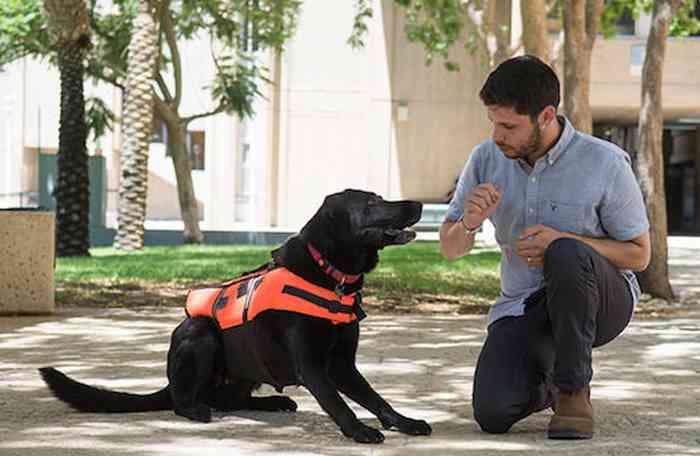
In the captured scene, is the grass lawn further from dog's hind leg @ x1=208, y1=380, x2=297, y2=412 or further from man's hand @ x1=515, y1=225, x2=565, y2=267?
man's hand @ x1=515, y1=225, x2=565, y2=267

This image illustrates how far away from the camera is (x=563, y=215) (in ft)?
17.2

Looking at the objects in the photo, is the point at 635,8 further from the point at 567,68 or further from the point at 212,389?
the point at 212,389

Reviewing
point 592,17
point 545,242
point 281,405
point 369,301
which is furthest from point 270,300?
point 592,17

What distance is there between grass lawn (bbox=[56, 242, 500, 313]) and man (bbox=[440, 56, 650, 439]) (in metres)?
6.09

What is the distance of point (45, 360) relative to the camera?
7668mm

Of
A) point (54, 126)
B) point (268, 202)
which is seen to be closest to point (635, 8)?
point (268, 202)

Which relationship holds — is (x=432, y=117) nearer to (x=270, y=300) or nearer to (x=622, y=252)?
(x=622, y=252)

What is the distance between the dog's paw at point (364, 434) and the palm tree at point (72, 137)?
14.3m

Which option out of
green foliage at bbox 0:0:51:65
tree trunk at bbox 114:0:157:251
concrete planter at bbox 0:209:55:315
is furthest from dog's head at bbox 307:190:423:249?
green foliage at bbox 0:0:51:65

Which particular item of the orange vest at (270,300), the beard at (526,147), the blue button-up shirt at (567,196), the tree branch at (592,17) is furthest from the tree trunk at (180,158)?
the beard at (526,147)

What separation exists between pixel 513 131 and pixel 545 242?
0.45m

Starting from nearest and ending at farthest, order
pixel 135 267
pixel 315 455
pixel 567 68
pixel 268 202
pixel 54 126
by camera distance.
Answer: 1. pixel 315 455
2. pixel 567 68
3. pixel 135 267
4. pixel 268 202
5. pixel 54 126

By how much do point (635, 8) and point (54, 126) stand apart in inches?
915

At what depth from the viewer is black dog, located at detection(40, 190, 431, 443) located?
16.3 feet
